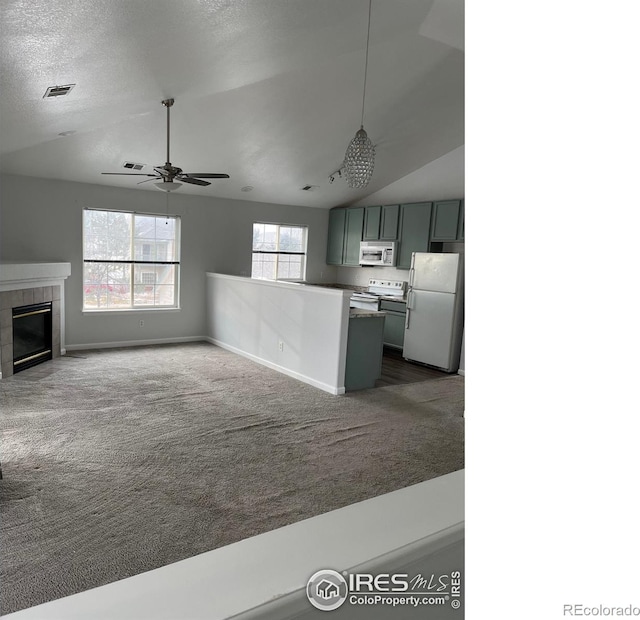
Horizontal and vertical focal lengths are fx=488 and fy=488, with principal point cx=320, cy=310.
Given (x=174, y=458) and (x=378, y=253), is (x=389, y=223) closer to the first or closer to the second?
(x=378, y=253)

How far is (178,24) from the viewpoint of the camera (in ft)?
9.46

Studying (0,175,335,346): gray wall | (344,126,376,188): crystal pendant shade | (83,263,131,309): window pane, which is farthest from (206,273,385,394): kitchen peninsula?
(344,126,376,188): crystal pendant shade

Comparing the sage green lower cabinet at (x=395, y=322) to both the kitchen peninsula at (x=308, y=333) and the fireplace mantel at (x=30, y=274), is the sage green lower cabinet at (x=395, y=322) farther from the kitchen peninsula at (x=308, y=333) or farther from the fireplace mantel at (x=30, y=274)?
the fireplace mantel at (x=30, y=274)

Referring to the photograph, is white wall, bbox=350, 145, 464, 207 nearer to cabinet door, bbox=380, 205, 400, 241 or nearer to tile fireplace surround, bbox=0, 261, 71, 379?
cabinet door, bbox=380, 205, 400, 241

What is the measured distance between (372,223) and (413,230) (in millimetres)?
896

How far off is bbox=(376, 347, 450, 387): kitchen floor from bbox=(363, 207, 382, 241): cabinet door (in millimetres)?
2047

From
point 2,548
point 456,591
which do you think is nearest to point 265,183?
point 2,548

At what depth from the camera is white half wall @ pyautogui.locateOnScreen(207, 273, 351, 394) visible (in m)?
5.20

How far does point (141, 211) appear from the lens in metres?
6.88

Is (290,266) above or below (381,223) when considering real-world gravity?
below

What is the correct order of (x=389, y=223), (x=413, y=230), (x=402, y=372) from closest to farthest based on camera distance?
(x=402, y=372) < (x=413, y=230) < (x=389, y=223)

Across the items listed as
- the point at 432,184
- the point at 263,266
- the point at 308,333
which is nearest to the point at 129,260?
the point at 263,266

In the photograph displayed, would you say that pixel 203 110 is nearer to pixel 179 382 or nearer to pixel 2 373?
pixel 179 382

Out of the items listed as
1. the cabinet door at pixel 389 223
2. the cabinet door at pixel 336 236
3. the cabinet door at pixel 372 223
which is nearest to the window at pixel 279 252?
the cabinet door at pixel 336 236
